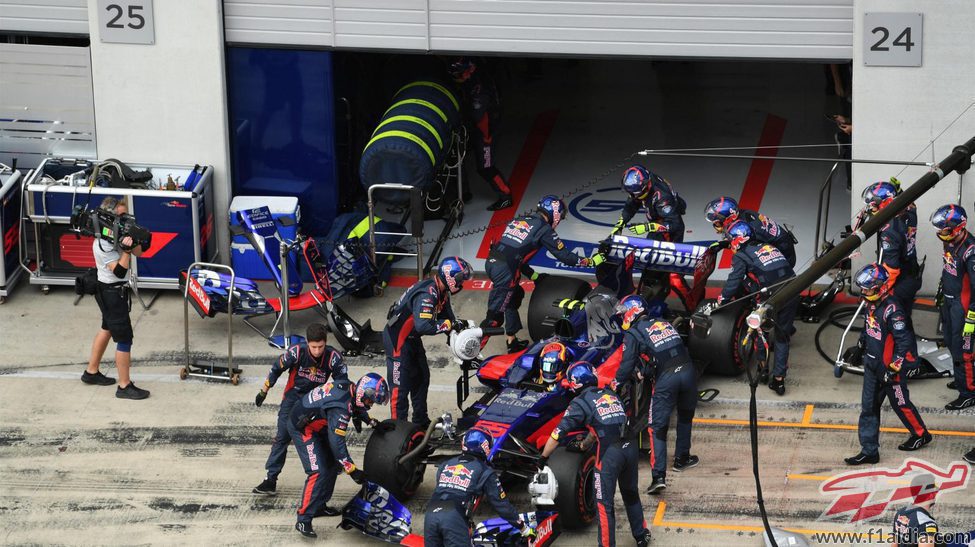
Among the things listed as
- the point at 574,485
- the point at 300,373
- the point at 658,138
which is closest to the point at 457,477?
the point at 574,485

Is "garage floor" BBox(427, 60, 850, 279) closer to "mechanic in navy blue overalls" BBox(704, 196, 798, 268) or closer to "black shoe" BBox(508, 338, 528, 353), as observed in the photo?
"mechanic in navy blue overalls" BBox(704, 196, 798, 268)

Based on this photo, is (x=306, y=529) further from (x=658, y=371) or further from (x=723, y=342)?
(x=723, y=342)

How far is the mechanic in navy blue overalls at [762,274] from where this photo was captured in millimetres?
15070

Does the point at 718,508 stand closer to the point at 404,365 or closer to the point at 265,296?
the point at 404,365

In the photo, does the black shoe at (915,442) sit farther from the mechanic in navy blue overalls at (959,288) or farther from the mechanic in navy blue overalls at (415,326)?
the mechanic in navy blue overalls at (415,326)

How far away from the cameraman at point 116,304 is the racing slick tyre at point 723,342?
5.59 metres

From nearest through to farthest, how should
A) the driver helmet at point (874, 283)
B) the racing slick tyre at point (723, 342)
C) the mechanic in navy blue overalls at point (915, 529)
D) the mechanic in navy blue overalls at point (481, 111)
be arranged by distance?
the mechanic in navy blue overalls at point (915, 529)
the driver helmet at point (874, 283)
the racing slick tyre at point (723, 342)
the mechanic in navy blue overalls at point (481, 111)

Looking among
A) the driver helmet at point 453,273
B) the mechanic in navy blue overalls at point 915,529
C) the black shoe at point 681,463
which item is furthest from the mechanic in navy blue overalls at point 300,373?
the mechanic in navy blue overalls at point 915,529

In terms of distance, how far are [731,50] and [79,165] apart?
7.69 metres

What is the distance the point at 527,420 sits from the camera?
13.3 m

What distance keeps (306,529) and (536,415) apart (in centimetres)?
219

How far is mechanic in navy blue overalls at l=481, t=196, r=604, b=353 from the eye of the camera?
52.2 feet

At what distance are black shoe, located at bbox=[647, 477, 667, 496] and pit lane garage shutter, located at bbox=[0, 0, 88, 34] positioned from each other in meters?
8.96

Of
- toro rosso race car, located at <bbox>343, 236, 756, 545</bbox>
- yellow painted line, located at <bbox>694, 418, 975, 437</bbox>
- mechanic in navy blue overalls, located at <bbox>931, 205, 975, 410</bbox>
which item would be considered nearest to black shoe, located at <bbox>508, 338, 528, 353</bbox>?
toro rosso race car, located at <bbox>343, 236, 756, 545</bbox>
